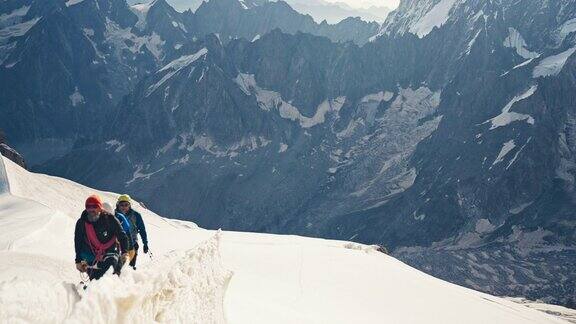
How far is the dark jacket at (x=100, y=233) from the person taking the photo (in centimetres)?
1182

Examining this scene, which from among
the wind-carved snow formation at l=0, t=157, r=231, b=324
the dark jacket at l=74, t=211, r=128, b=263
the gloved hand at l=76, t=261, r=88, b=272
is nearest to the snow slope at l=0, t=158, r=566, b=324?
the wind-carved snow formation at l=0, t=157, r=231, b=324

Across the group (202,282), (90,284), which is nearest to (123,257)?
(90,284)

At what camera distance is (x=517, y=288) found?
175 m

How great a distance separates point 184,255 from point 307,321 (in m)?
6.90

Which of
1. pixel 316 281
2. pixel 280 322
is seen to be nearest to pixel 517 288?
pixel 316 281

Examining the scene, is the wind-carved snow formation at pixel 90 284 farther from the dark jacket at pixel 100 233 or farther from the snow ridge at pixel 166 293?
the dark jacket at pixel 100 233

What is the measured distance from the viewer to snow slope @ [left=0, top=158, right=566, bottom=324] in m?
9.30

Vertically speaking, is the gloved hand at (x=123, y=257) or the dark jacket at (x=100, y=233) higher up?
the dark jacket at (x=100, y=233)

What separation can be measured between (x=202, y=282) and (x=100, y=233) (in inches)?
155

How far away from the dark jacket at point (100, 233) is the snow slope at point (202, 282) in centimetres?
74

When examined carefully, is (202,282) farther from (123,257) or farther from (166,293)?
(123,257)

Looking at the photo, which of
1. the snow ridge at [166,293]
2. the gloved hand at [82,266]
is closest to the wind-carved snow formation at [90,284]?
the snow ridge at [166,293]

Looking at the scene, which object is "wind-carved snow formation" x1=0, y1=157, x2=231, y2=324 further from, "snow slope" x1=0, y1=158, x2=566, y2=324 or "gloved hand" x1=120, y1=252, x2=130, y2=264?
"gloved hand" x1=120, y1=252, x2=130, y2=264

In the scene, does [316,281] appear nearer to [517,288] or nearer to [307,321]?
[307,321]
